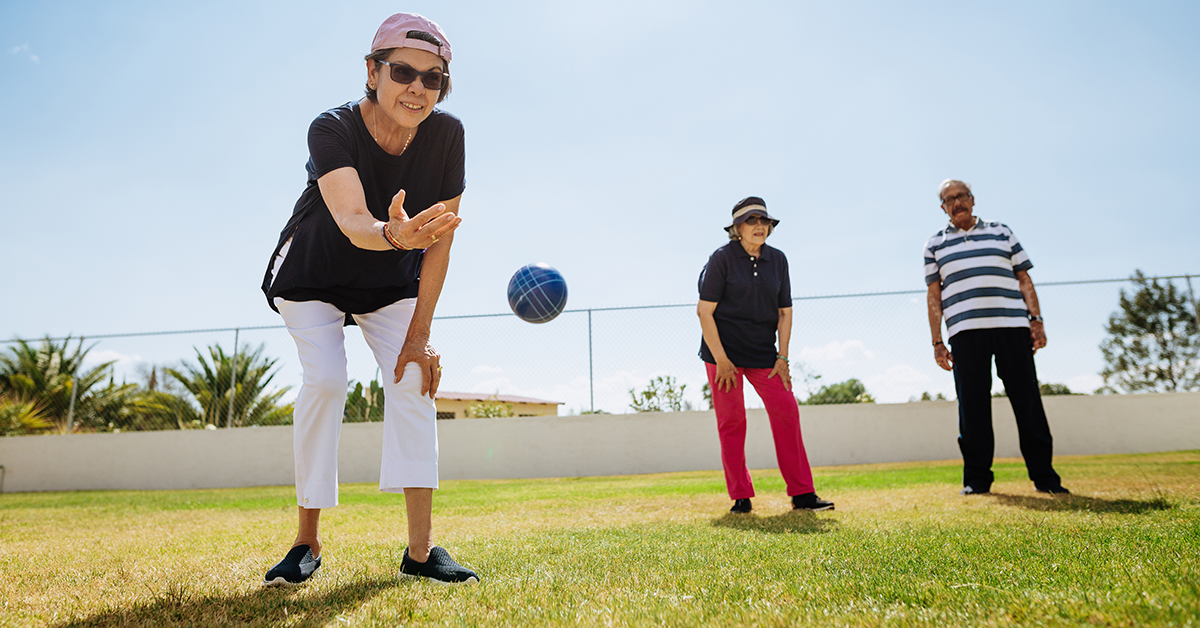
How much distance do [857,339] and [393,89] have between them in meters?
9.42

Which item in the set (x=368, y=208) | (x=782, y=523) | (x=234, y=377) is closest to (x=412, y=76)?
(x=368, y=208)

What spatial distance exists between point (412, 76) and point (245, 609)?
1.62 metres

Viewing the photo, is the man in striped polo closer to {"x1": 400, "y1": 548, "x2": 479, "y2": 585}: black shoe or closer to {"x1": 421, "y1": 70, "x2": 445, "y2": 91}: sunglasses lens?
{"x1": 400, "y1": 548, "x2": 479, "y2": 585}: black shoe

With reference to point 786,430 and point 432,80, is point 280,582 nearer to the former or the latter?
point 432,80

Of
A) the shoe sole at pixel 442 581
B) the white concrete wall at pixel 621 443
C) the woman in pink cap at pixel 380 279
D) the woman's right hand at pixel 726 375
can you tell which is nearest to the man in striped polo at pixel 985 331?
the woman's right hand at pixel 726 375

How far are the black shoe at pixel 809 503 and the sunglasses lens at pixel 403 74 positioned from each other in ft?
10.1

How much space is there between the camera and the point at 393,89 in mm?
2143

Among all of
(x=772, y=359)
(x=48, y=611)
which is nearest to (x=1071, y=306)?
(x=772, y=359)

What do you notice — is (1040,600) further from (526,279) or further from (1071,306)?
(1071,306)

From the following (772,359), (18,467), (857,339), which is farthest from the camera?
(18,467)

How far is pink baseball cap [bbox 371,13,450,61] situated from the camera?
2135 millimetres

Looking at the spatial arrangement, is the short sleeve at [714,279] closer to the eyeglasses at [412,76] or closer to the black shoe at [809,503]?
the black shoe at [809,503]

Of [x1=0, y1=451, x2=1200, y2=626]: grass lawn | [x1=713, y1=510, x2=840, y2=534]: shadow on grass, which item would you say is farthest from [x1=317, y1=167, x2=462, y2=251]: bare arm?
[x1=713, y1=510, x2=840, y2=534]: shadow on grass

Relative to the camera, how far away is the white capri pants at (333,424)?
2127 millimetres
